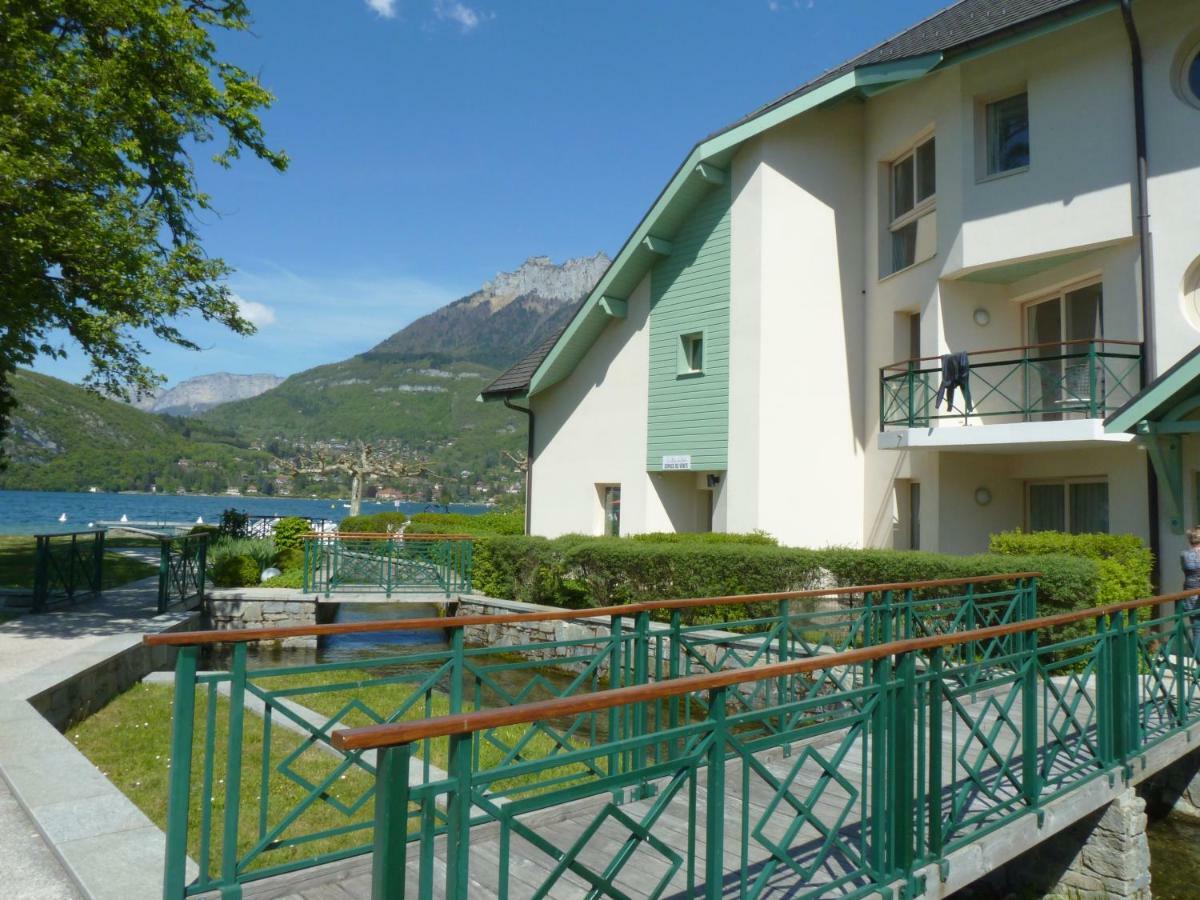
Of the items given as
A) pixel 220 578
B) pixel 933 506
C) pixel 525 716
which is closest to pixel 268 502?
pixel 220 578

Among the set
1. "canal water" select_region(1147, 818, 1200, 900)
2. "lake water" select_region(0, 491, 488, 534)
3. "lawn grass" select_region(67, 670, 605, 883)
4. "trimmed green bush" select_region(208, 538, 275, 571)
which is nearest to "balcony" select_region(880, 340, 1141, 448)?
"canal water" select_region(1147, 818, 1200, 900)

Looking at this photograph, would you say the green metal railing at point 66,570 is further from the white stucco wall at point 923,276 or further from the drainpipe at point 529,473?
the white stucco wall at point 923,276

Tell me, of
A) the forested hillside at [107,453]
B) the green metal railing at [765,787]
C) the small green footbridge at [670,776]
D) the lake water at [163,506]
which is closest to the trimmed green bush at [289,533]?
the small green footbridge at [670,776]

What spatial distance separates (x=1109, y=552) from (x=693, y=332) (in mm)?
8482

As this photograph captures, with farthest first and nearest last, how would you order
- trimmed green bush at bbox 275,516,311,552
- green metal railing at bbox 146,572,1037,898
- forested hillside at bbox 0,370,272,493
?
forested hillside at bbox 0,370,272,493
trimmed green bush at bbox 275,516,311,552
green metal railing at bbox 146,572,1037,898

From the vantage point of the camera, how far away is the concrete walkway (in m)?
4.14

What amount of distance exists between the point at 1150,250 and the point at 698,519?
9.24 meters

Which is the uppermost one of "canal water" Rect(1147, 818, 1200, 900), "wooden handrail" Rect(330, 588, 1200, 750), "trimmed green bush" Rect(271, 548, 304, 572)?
"wooden handrail" Rect(330, 588, 1200, 750)

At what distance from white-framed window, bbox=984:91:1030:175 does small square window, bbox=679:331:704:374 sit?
19.3 ft

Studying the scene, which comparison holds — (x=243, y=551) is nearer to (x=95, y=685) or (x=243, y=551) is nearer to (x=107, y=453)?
(x=95, y=685)

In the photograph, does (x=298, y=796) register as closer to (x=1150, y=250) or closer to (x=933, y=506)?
(x=933, y=506)

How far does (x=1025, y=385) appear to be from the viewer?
1273cm

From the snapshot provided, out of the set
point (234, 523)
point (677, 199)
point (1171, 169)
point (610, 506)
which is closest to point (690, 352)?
point (677, 199)

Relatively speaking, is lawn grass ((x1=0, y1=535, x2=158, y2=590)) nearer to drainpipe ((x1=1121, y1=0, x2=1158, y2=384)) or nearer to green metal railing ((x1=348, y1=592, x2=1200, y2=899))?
green metal railing ((x1=348, y1=592, x2=1200, y2=899))
